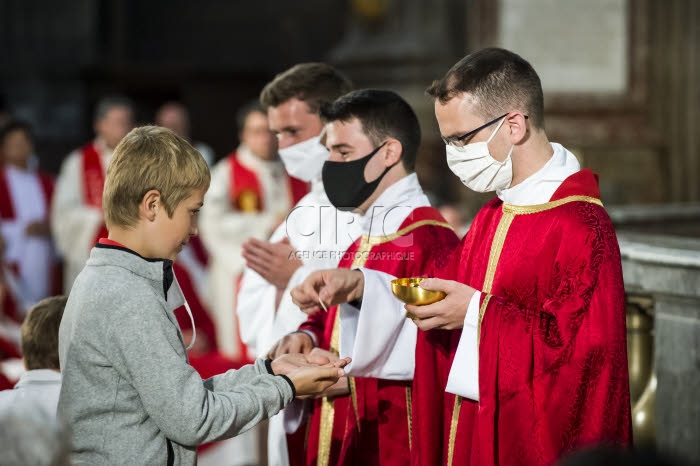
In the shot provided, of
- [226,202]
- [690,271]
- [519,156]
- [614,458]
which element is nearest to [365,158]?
[519,156]

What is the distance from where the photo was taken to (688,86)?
29.6 feet

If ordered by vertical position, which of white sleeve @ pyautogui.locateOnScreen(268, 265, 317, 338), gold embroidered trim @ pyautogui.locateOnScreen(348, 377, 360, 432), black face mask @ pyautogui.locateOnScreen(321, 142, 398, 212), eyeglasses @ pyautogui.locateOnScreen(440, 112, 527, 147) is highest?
eyeglasses @ pyautogui.locateOnScreen(440, 112, 527, 147)

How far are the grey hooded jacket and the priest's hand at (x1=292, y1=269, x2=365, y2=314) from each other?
59 centimetres

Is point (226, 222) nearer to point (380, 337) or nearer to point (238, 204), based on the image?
point (238, 204)

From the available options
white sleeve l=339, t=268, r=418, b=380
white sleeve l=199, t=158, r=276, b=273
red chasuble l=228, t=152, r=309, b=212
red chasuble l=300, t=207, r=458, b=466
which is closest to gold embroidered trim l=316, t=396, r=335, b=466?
red chasuble l=300, t=207, r=458, b=466

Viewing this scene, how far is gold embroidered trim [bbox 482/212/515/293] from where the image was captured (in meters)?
2.67

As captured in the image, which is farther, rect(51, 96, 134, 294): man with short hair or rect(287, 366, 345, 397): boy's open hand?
rect(51, 96, 134, 294): man with short hair

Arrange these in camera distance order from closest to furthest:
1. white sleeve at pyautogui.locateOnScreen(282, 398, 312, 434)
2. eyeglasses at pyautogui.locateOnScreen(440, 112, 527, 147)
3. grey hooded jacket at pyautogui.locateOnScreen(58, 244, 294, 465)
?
grey hooded jacket at pyautogui.locateOnScreen(58, 244, 294, 465), eyeglasses at pyautogui.locateOnScreen(440, 112, 527, 147), white sleeve at pyautogui.locateOnScreen(282, 398, 312, 434)

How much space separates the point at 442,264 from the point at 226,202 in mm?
5147

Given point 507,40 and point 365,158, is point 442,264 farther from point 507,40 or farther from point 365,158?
point 507,40

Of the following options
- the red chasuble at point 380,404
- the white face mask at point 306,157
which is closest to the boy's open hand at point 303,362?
the red chasuble at point 380,404

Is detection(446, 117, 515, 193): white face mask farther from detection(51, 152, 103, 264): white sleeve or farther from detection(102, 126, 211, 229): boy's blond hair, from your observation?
detection(51, 152, 103, 264): white sleeve

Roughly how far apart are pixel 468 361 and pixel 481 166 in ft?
1.74

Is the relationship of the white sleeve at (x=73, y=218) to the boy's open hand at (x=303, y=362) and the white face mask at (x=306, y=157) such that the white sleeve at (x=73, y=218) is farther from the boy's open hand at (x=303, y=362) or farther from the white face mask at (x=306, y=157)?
the boy's open hand at (x=303, y=362)
